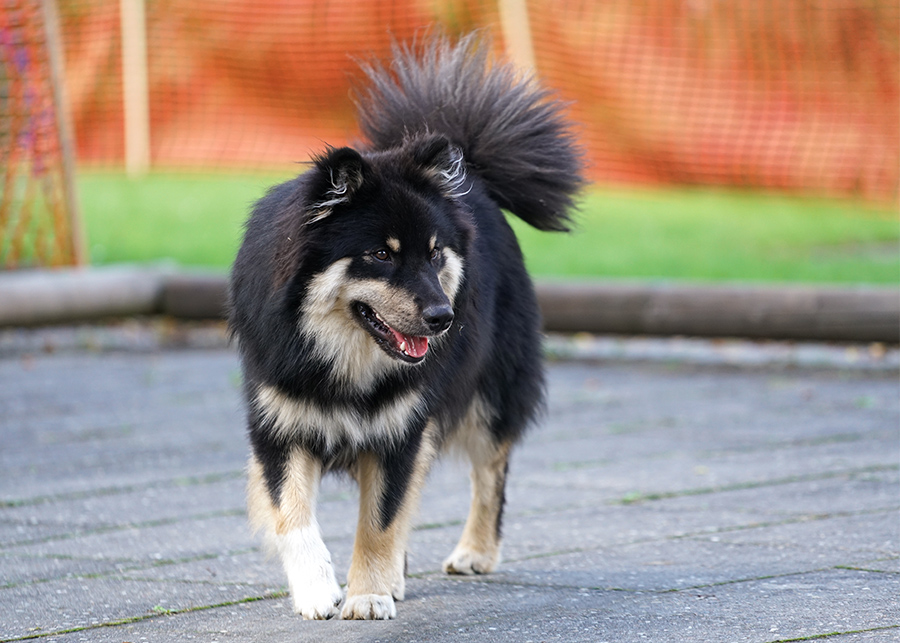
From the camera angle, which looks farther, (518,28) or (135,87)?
(135,87)

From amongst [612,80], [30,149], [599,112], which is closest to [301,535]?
[30,149]

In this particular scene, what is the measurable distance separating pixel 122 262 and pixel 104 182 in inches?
231

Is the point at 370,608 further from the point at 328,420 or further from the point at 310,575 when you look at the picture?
the point at 328,420

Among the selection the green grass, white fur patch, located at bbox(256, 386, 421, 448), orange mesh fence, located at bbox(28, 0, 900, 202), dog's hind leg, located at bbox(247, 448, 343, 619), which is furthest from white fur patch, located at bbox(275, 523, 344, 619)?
orange mesh fence, located at bbox(28, 0, 900, 202)

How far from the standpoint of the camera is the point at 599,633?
3.19 m

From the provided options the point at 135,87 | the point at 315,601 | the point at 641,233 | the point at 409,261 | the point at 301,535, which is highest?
the point at 409,261

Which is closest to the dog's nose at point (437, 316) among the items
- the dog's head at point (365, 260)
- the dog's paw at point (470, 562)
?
the dog's head at point (365, 260)

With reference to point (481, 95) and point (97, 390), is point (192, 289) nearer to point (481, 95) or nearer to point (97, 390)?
point (97, 390)

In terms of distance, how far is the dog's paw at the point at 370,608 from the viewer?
347 centimetres

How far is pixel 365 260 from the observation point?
3.51 meters

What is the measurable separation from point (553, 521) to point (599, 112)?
12652 millimetres

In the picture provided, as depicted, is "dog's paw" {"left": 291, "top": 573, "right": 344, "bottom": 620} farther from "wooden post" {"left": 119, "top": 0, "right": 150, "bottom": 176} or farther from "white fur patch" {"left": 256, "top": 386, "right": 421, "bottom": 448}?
"wooden post" {"left": 119, "top": 0, "right": 150, "bottom": 176}

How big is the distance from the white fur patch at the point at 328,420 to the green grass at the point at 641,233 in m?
6.44

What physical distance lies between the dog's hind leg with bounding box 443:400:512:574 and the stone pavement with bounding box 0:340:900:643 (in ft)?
0.29
